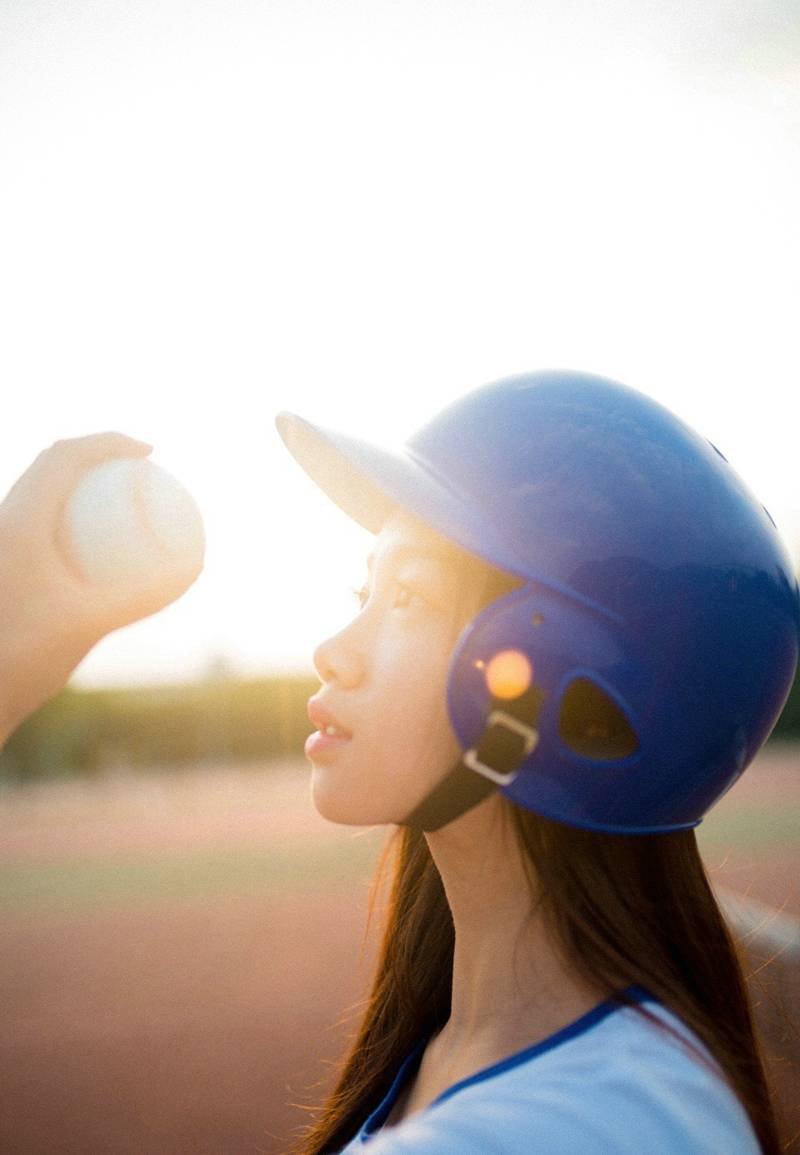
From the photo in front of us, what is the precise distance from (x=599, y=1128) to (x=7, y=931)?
13.0 meters

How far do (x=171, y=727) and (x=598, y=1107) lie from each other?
111ft

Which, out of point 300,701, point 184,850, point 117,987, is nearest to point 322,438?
point 117,987

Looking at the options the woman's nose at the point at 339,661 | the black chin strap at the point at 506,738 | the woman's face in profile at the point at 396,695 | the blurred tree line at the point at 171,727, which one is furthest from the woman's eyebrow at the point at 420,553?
the blurred tree line at the point at 171,727

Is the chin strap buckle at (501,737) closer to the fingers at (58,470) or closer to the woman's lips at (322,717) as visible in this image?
the woman's lips at (322,717)

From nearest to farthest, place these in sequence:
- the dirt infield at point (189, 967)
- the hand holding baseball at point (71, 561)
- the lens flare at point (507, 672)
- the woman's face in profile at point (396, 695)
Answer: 1. the hand holding baseball at point (71, 561)
2. the lens flare at point (507, 672)
3. the woman's face in profile at point (396, 695)
4. the dirt infield at point (189, 967)

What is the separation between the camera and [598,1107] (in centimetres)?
142

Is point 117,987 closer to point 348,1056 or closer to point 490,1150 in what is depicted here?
point 348,1056

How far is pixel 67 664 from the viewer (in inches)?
60.7

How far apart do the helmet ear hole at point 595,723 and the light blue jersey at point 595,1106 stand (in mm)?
508

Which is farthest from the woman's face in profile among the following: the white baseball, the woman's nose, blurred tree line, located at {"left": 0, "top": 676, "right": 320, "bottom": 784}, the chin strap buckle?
blurred tree line, located at {"left": 0, "top": 676, "right": 320, "bottom": 784}

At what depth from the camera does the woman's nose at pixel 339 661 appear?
1.95m

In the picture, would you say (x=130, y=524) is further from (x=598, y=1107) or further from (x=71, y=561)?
(x=598, y=1107)

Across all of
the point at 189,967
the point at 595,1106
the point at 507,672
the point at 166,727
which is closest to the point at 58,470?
the point at 507,672

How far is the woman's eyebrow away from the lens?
1991mm
